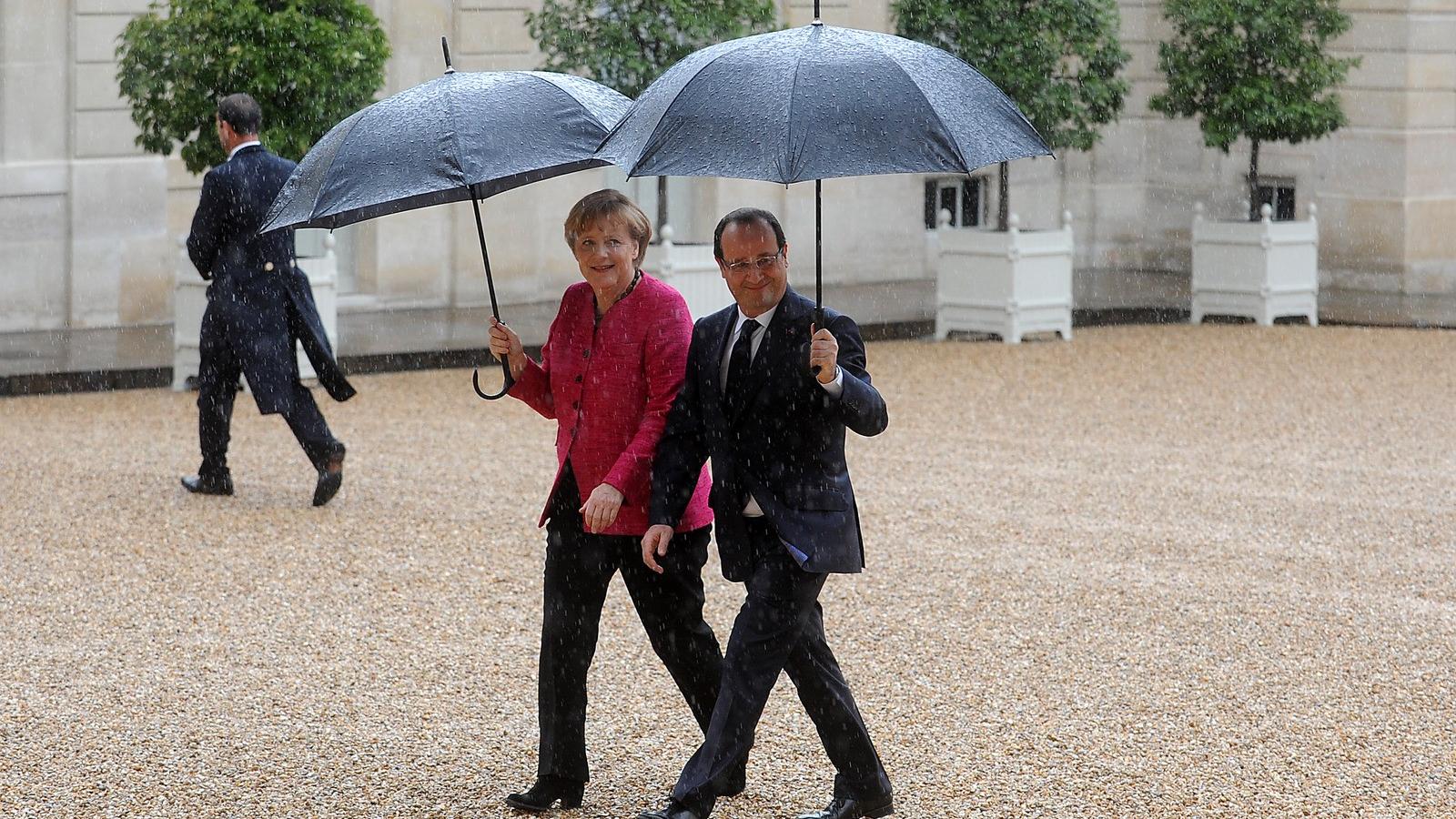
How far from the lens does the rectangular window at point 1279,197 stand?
1792 centimetres

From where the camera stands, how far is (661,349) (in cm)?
425

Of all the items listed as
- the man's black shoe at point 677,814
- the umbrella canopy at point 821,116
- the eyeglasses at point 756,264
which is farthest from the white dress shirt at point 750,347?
the man's black shoe at point 677,814

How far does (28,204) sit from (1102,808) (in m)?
11.3

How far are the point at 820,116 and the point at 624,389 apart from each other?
779 mm

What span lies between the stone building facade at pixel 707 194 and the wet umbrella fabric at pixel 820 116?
9965 millimetres

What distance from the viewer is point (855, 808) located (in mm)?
4262

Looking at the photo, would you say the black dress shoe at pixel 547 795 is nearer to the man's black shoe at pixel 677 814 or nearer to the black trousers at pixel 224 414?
the man's black shoe at pixel 677 814

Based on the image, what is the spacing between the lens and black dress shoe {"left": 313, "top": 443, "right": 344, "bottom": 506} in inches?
313

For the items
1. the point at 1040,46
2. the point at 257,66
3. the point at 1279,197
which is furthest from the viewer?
the point at 1279,197

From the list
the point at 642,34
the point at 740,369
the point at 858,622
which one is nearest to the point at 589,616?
the point at 740,369

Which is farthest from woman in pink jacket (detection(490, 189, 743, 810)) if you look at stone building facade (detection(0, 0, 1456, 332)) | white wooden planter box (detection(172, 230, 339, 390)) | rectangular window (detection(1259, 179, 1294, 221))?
rectangular window (detection(1259, 179, 1294, 221))

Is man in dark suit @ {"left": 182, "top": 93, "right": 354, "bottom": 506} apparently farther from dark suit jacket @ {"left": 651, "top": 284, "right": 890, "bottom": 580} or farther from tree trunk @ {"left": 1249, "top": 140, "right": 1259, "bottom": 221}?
tree trunk @ {"left": 1249, "top": 140, "right": 1259, "bottom": 221}

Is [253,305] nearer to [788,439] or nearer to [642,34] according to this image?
[788,439]

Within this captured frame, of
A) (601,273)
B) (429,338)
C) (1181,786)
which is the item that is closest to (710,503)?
(601,273)
